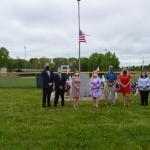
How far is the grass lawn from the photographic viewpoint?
10289mm

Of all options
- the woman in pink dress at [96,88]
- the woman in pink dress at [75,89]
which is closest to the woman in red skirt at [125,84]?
the woman in pink dress at [96,88]

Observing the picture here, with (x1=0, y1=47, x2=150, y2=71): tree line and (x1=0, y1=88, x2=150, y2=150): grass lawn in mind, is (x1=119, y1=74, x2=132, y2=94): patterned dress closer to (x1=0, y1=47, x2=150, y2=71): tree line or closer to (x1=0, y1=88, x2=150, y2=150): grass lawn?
(x1=0, y1=88, x2=150, y2=150): grass lawn

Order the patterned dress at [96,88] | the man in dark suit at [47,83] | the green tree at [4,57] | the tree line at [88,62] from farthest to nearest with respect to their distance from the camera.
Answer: the green tree at [4,57], the tree line at [88,62], the patterned dress at [96,88], the man in dark suit at [47,83]

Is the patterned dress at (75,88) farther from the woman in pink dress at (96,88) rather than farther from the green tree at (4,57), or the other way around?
the green tree at (4,57)

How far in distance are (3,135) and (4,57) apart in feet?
391

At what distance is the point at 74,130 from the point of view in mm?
12195

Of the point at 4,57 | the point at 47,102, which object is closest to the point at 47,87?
the point at 47,102

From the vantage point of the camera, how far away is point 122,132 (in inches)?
473

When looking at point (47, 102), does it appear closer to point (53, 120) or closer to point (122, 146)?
point (53, 120)

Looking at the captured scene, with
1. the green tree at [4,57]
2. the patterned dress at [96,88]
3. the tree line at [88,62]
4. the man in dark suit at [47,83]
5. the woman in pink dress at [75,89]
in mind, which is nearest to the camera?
the woman in pink dress at [75,89]

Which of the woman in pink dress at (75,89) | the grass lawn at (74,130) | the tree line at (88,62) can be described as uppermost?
the tree line at (88,62)

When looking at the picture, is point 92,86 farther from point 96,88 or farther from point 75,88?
point 75,88

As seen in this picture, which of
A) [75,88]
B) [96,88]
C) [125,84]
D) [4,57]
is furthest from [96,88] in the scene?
[4,57]

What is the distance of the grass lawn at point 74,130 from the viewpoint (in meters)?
10.3
